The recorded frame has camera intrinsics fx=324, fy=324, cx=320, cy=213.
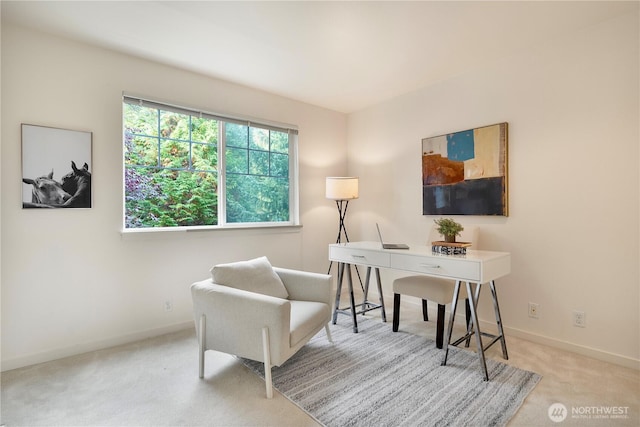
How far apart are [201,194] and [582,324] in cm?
340

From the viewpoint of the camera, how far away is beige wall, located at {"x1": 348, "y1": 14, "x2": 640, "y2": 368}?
225 centimetres

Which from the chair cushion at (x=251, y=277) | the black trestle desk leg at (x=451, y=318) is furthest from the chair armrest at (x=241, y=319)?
the black trestle desk leg at (x=451, y=318)

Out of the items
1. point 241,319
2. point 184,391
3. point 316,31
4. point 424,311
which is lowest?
point 184,391

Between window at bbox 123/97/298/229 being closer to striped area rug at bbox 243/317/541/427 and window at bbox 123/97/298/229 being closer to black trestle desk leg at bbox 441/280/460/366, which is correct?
striped area rug at bbox 243/317/541/427

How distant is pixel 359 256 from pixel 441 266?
2.51 ft

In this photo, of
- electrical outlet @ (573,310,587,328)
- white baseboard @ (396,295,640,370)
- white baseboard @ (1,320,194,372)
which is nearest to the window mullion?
white baseboard @ (1,320,194,372)

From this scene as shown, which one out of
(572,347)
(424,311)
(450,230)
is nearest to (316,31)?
(450,230)

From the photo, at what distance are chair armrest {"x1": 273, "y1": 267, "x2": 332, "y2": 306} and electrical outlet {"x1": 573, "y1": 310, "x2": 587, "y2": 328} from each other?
1.89 metres

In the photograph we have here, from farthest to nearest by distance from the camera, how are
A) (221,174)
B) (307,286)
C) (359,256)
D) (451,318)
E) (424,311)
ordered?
(221,174), (424,311), (359,256), (307,286), (451,318)

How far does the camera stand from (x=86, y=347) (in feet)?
8.24

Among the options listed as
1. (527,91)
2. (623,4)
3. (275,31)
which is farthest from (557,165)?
(275,31)

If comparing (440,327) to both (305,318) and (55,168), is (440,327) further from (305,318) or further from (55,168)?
(55,168)

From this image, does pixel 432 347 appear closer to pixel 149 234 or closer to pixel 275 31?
pixel 149 234

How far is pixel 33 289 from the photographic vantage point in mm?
2328
